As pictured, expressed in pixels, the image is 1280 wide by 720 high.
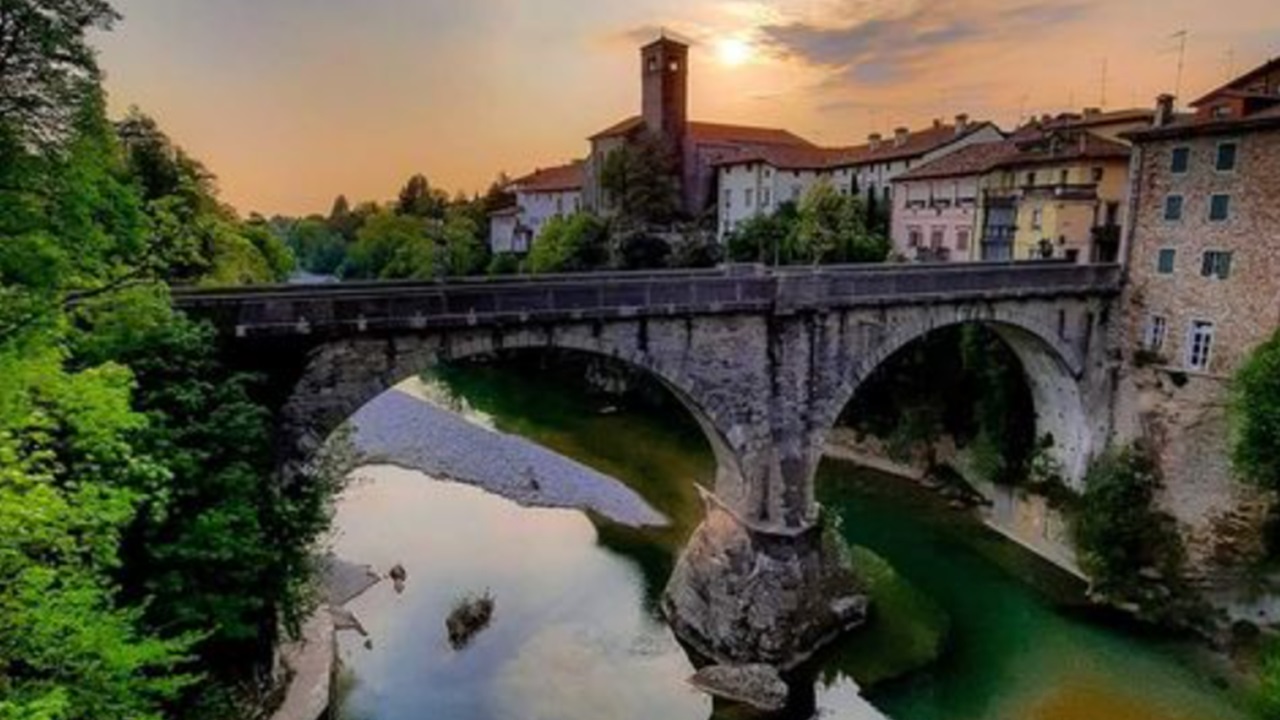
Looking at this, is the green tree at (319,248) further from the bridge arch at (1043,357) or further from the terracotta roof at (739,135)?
the bridge arch at (1043,357)

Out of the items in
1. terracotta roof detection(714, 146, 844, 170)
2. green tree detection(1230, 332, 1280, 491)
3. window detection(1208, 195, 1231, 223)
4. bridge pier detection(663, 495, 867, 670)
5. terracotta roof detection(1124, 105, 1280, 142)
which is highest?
terracotta roof detection(714, 146, 844, 170)

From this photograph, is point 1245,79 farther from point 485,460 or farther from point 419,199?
point 419,199

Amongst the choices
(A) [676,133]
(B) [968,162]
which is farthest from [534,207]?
(B) [968,162]

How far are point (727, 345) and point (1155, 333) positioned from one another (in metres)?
14.6

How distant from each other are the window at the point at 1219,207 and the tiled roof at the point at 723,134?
47275 mm

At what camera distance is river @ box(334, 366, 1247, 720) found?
755 inches

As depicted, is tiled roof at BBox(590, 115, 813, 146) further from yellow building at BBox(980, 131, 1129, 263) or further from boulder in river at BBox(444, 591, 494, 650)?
boulder in river at BBox(444, 591, 494, 650)

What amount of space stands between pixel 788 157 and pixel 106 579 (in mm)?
55704

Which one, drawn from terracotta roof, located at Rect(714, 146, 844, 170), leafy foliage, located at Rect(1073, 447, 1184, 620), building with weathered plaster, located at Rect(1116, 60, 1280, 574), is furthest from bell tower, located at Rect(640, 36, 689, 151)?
leafy foliage, located at Rect(1073, 447, 1184, 620)

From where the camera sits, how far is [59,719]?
25.6ft

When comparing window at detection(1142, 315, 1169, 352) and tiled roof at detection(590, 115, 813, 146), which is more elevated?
tiled roof at detection(590, 115, 813, 146)

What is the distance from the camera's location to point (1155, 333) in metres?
25.5

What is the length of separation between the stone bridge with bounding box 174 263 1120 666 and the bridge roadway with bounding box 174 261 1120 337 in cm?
4

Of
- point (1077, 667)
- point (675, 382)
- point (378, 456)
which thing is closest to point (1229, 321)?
point (1077, 667)
